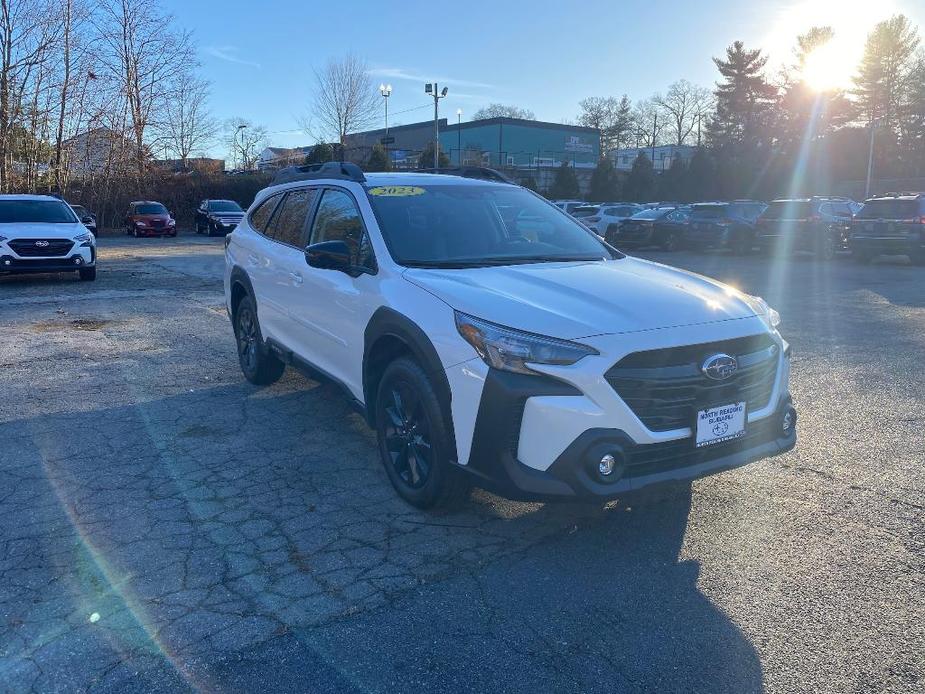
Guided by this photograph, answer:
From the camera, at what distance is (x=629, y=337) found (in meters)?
3.57

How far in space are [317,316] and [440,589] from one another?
2445mm

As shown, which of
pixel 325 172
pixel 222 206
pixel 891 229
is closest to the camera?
pixel 325 172

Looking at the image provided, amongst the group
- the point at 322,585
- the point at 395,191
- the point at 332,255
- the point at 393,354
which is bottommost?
the point at 322,585

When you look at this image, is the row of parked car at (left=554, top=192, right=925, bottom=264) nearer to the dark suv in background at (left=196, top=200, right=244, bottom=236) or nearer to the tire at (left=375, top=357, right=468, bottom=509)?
the tire at (left=375, top=357, right=468, bottom=509)

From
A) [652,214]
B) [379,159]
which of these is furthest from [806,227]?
[379,159]

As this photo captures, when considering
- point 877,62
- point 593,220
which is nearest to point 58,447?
point 593,220

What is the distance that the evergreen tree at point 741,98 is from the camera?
6247 cm

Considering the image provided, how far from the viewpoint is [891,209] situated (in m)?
19.4

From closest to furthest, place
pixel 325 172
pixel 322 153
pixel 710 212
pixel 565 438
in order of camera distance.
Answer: pixel 565 438 → pixel 325 172 → pixel 710 212 → pixel 322 153

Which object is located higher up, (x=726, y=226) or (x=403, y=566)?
(x=726, y=226)

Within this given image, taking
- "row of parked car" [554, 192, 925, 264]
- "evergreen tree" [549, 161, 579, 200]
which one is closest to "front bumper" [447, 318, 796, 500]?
"row of parked car" [554, 192, 925, 264]

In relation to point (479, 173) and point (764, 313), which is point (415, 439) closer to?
point (764, 313)

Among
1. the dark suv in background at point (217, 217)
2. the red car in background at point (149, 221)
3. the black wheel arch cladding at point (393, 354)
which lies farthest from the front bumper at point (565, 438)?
the red car in background at point (149, 221)

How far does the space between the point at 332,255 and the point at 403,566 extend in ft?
6.42
